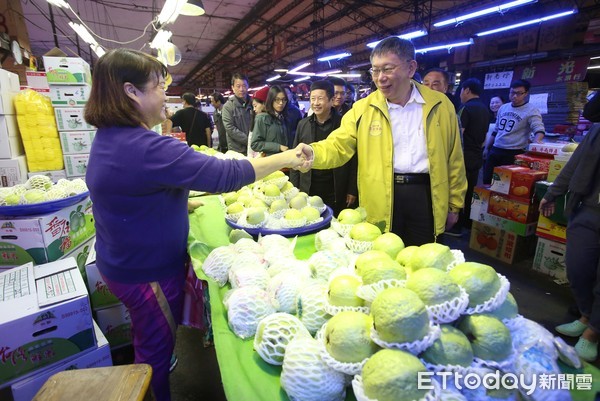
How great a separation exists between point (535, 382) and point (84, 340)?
7.41 feet

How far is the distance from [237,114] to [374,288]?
209 inches

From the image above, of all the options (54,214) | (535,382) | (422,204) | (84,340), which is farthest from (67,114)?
(535,382)

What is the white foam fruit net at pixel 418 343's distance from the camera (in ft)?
2.70

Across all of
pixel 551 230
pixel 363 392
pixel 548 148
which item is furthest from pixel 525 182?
pixel 363 392

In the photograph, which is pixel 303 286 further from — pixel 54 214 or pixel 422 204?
pixel 54 214

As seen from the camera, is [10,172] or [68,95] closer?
[10,172]

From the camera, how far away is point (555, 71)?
10367mm

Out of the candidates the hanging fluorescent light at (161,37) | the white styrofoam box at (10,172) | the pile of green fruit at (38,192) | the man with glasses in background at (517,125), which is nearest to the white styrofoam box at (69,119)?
the white styrofoam box at (10,172)

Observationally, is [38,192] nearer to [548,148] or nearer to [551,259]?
[551,259]

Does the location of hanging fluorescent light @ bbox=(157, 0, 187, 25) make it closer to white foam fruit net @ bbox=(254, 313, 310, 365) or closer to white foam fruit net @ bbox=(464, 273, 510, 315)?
white foam fruit net @ bbox=(254, 313, 310, 365)

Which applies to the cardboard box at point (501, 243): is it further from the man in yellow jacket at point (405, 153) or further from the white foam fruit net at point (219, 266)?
the white foam fruit net at point (219, 266)

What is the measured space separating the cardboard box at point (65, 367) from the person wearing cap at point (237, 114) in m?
4.08

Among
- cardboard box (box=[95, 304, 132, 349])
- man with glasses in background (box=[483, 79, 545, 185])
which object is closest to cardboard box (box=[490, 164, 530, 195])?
man with glasses in background (box=[483, 79, 545, 185])

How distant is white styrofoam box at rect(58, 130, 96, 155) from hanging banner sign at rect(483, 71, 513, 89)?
43.0ft
